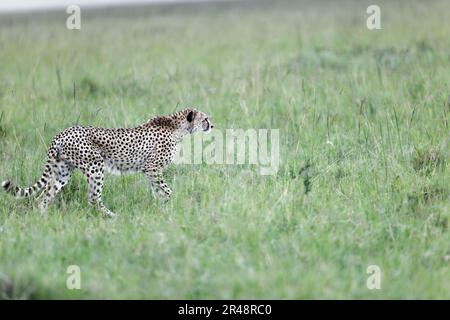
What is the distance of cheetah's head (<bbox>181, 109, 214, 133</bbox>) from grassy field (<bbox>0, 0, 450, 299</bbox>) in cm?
37

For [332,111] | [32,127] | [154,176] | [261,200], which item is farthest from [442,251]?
[32,127]

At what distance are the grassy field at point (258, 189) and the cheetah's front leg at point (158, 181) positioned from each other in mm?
87

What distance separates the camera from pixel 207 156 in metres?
7.03

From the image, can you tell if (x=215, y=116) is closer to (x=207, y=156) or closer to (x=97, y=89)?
(x=207, y=156)

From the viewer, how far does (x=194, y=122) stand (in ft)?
21.8

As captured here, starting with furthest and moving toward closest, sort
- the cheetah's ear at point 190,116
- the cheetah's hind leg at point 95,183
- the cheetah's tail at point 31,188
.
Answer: the cheetah's ear at point 190,116, the cheetah's tail at point 31,188, the cheetah's hind leg at point 95,183

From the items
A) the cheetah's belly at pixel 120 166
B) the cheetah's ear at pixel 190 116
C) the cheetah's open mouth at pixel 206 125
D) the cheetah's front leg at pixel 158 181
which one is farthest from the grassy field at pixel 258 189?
the cheetah's ear at pixel 190 116

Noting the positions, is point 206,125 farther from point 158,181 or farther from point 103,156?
point 103,156

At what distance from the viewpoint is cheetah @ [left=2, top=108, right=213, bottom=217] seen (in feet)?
19.6

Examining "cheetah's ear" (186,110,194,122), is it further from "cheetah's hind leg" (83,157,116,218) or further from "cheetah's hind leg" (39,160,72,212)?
"cheetah's hind leg" (39,160,72,212)

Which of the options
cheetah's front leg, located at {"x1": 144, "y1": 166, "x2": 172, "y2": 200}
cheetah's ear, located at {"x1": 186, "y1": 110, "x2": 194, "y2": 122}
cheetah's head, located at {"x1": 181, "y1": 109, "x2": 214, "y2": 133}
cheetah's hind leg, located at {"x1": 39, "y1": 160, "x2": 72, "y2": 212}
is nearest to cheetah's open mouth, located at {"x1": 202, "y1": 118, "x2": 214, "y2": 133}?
cheetah's head, located at {"x1": 181, "y1": 109, "x2": 214, "y2": 133}

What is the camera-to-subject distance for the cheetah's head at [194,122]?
6605mm

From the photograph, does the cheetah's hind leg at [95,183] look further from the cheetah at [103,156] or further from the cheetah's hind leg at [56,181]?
the cheetah's hind leg at [56,181]

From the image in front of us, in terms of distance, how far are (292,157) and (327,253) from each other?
6.26ft
